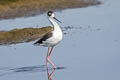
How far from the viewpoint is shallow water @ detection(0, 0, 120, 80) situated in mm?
13797

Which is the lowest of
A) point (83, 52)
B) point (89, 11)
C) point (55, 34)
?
point (89, 11)

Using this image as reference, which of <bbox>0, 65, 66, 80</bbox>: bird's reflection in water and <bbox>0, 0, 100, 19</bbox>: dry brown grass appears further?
<bbox>0, 0, 100, 19</bbox>: dry brown grass

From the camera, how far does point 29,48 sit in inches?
697

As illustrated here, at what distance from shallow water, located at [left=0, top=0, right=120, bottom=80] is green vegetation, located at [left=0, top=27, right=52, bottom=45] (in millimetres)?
798

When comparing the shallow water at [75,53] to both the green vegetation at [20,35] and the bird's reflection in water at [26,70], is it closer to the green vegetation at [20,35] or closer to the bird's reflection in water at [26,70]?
the bird's reflection in water at [26,70]

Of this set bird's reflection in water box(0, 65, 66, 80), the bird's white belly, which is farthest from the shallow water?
the bird's white belly

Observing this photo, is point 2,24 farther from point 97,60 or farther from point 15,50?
point 97,60

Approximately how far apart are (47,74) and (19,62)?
1662 millimetres


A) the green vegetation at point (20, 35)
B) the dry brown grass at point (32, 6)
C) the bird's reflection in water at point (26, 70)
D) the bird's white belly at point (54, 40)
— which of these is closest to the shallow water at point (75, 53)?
the bird's reflection in water at point (26, 70)

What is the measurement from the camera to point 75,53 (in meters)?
16.2

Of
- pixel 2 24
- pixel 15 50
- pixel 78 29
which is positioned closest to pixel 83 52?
pixel 15 50

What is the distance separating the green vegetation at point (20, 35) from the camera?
19422mm

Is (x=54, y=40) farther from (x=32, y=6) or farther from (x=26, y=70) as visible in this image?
(x=32, y=6)

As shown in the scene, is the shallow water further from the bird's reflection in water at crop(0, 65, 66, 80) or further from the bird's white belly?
the bird's white belly
